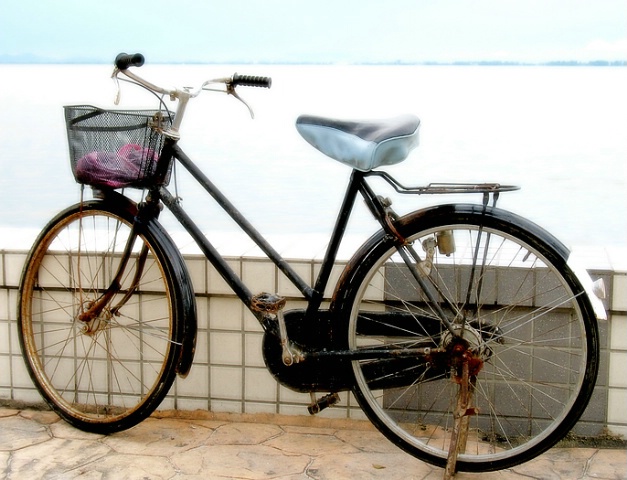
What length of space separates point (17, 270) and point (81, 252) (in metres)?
0.30

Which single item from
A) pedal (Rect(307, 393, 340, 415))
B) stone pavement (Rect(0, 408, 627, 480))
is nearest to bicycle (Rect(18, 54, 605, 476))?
pedal (Rect(307, 393, 340, 415))

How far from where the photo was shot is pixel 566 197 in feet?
19.6

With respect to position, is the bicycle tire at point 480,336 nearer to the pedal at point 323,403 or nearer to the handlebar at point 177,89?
the pedal at point 323,403

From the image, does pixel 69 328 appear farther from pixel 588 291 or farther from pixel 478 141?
pixel 478 141

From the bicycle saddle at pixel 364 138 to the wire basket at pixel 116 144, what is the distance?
0.58m

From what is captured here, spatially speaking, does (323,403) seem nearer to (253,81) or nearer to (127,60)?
(253,81)

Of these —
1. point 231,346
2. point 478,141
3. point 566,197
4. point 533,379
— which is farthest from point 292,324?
point 478,141

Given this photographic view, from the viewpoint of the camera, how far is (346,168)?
7.71m

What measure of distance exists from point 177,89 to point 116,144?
0.32 metres

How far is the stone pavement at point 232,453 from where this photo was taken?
2785 millimetres

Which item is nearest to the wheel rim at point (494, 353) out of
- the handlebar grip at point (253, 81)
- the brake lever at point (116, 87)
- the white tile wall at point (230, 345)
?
the white tile wall at point (230, 345)

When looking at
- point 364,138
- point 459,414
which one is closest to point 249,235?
point 364,138

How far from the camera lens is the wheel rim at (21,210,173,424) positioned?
3178mm

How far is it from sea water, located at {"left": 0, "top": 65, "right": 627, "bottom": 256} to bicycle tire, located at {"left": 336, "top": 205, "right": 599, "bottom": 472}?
53 cm
